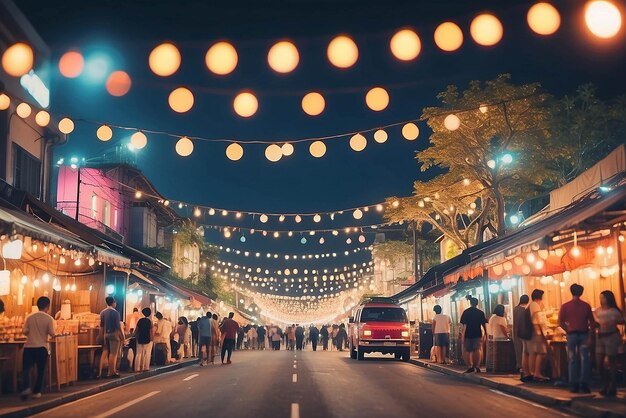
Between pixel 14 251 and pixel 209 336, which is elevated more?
pixel 14 251

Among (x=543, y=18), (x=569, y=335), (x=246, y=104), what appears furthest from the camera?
(x=246, y=104)

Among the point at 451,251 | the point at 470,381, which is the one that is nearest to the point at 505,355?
the point at 470,381

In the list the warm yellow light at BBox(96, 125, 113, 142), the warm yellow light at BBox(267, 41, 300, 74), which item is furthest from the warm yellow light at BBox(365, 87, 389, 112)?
the warm yellow light at BBox(96, 125, 113, 142)

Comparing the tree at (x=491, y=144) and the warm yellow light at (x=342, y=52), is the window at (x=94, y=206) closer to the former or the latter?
the tree at (x=491, y=144)

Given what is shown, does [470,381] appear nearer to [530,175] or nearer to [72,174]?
[530,175]

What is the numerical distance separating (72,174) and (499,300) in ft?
76.6

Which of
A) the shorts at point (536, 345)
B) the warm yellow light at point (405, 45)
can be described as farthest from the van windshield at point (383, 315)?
the warm yellow light at point (405, 45)

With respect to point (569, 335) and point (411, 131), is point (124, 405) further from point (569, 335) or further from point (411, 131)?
point (411, 131)

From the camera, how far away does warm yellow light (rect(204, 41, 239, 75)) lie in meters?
12.0

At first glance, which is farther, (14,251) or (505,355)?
(505,355)

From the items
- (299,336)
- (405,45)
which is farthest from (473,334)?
(299,336)

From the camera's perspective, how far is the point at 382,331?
3120cm

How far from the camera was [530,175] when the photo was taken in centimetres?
3588

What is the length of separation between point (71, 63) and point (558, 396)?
10.9 metres
